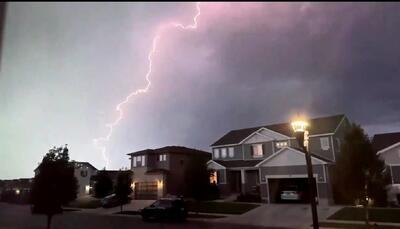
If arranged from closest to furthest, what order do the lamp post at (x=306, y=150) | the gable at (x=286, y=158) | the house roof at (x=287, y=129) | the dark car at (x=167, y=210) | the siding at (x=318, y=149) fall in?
the lamp post at (x=306, y=150), the house roof at (x=287, y=129), the siding at (x=318, y=149), the gable at (x=286, y=158), the dark car at (x=167, y=210)

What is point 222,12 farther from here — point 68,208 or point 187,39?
point 68,208

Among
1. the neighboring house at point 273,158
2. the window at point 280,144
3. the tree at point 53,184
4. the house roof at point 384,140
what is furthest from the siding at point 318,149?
the tree at point 53,184

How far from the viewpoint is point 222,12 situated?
3.15 metres

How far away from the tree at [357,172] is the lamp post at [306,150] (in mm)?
255

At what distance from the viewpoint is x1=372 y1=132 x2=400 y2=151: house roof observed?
118 inches

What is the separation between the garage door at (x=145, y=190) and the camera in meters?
3.75

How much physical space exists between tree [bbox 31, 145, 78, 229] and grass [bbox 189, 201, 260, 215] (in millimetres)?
1230

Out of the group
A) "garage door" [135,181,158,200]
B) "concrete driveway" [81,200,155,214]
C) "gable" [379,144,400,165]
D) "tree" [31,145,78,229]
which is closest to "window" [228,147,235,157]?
"garage door" [135,181,158,200]

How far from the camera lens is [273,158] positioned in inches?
140

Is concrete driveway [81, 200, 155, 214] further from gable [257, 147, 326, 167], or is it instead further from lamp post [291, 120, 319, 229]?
lamp post [291, 120, 319, 229]

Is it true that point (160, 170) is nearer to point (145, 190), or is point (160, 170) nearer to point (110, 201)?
point (145, 190)

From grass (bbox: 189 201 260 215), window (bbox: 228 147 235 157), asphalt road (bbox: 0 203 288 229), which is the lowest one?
asphalt road (bbox: 0 203 288 229)

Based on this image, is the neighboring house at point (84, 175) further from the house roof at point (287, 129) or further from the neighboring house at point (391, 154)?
the neighboring house at point (391, 154)

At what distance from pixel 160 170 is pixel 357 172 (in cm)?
181
